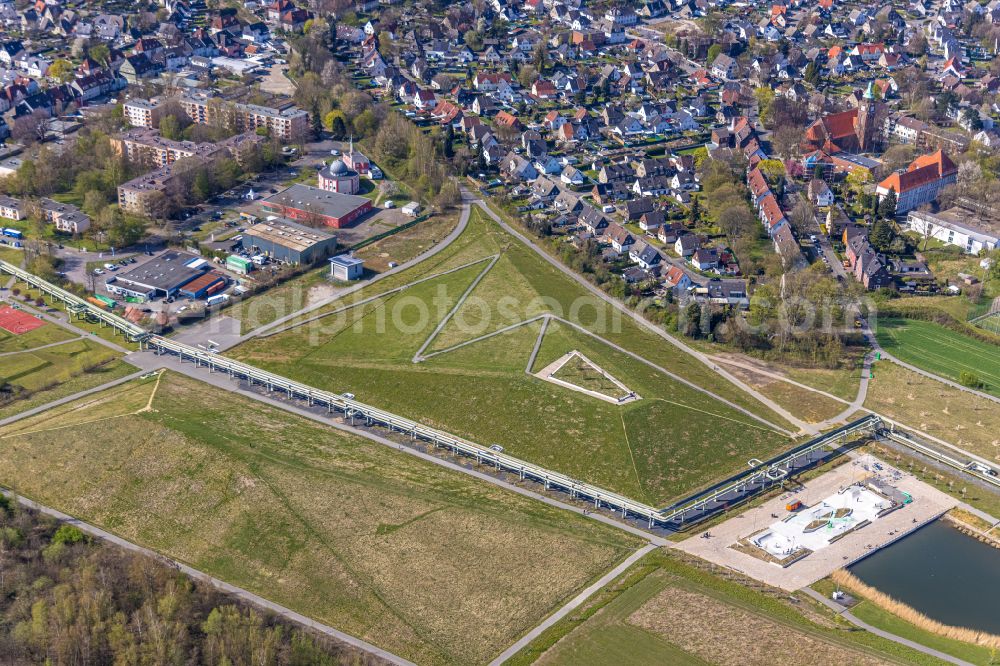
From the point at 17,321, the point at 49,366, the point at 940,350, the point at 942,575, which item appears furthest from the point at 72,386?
the point at 940,350

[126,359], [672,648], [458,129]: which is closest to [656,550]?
[672,648]

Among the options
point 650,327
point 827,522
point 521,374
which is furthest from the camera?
point 650,327

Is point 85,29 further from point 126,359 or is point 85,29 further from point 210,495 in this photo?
point 210,495

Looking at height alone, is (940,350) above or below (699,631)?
above

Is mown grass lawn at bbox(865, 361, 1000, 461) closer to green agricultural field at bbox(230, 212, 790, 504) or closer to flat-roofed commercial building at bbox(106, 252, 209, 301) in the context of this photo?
green agricultural field at bbox(230, 212, 790, 504)

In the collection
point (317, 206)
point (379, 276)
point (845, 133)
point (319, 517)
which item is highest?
point (845, 133)

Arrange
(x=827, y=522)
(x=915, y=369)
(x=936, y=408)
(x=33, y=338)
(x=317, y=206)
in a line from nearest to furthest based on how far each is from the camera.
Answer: (x=827, y=522)
(x=936, y=408)
(x=915, y=369)
(x=33, y=338)
(x=317, y=206)

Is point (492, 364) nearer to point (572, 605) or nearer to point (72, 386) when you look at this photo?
point (572, 605)

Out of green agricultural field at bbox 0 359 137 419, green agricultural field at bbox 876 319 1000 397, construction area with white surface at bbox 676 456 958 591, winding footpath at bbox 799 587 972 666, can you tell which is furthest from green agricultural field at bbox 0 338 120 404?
green agricultural field at bbox 876 319 1000 397

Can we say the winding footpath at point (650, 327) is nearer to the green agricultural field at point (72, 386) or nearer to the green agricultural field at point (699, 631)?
the green agricultural field at point (699, 631)
